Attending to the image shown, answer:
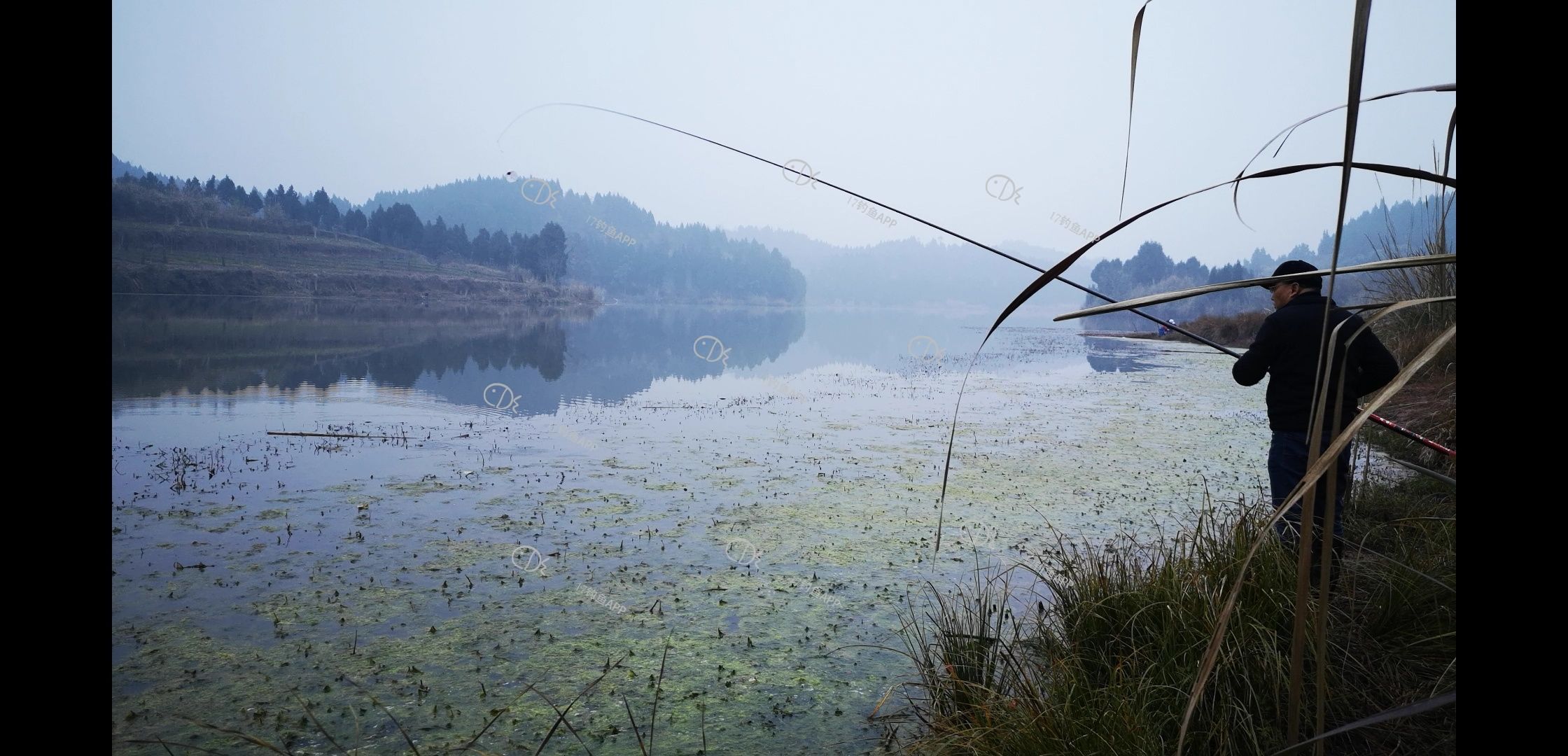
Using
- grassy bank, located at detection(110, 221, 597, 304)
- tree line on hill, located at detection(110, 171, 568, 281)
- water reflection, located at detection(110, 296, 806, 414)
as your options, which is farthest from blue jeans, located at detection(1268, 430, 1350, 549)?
tree line on hill, located at detection(110, 171, 568, 281)

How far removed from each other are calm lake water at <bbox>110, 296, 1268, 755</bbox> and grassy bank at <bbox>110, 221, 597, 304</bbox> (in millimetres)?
63255

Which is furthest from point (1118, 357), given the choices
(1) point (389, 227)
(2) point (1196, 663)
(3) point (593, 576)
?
(1) point (389, 227)

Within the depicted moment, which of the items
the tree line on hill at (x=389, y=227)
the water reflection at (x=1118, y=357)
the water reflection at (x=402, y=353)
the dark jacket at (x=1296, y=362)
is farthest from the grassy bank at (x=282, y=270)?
the dark jacket at (x=1296, y=362)

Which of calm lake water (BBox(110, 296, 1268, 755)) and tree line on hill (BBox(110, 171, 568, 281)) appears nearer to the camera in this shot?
calm lake water (BBox(110, 296, 1268, 755))

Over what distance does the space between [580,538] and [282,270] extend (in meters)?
84.8

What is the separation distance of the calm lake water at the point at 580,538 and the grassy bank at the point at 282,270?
63255mm

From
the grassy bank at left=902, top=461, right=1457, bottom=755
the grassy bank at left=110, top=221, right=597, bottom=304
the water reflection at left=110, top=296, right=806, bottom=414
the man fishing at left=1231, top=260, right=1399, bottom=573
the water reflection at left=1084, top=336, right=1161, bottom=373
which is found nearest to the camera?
the grassy bank at left=902, top=461, right=1457, bottom=755

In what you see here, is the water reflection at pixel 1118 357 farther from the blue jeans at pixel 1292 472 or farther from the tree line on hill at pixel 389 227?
the tree line on hill at pixel 389 227

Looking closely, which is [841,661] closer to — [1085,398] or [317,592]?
[317,592]

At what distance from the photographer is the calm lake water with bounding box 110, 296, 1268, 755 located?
4594 millimetres

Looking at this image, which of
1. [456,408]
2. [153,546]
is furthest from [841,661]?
[456,408]

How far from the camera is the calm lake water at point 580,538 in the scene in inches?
181

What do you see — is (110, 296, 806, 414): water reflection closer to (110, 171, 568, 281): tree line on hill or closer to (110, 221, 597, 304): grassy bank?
(110, 221, 597, 304): grassy bank
